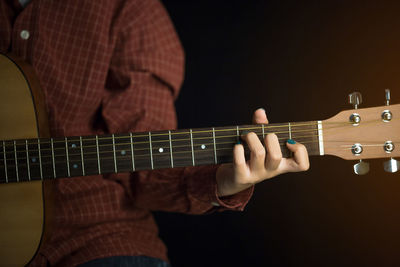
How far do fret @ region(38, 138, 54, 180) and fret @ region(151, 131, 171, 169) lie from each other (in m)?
0.25

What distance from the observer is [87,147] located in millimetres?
898

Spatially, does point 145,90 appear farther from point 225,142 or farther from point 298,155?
point 298,155

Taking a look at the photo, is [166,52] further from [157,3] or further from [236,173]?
[236,173]

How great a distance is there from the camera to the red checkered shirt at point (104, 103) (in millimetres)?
1028

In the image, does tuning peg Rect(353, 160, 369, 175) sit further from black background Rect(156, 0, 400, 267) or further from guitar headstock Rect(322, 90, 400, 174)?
black background Rect(156, 0, 400, 267)

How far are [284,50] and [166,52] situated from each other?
462mm

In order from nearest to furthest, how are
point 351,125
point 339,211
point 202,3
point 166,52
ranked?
point 351,125, point 166,52, point 339,211, point 202,3

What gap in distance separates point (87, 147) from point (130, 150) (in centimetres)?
10

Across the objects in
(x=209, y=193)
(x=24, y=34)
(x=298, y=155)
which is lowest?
(x=209, y=193)

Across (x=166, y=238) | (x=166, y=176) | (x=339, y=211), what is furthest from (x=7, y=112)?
(x=339, y=211)

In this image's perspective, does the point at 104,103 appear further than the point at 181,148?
Yes

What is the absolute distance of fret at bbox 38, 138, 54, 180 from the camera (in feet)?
3.00

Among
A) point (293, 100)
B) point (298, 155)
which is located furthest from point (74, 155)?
point (293, 100)

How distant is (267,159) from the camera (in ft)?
2.76
